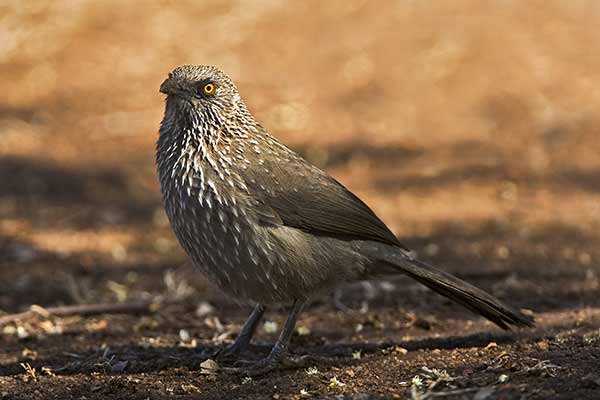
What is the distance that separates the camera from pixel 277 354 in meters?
6.02

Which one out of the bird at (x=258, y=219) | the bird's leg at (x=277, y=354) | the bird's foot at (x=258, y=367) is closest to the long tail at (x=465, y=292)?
the bird at (x=258, y=219)

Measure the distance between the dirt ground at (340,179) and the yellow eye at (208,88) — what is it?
1.73m

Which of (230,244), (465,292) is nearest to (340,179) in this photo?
(465,292)

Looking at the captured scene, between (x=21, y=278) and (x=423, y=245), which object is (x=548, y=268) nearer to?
(x=423, y=245)

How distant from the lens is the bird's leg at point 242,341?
6340 mm

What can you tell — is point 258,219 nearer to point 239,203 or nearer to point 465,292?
point 239,203

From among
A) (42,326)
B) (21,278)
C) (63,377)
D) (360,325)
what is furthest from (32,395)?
(21,278)

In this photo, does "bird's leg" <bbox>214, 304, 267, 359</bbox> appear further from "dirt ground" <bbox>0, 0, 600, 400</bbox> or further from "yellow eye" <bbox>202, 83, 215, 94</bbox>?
"yellow eye" <bbox>202, 83, 215, 94</bbox>

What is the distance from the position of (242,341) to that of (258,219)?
93 cm

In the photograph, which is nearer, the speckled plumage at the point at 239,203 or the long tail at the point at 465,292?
the speckled plumage at the point at 239,203

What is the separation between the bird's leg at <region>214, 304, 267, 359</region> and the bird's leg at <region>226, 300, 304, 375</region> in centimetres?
31

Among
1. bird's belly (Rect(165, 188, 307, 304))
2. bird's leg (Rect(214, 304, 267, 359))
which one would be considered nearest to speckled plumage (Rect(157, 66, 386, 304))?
bird's belly (Rect(165, 188, 307, 304))

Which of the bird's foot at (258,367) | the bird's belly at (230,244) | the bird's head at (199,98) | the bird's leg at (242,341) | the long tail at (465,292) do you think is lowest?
the bird's foot at (258,367)

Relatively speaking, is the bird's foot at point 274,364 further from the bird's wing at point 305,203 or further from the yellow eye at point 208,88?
the yellow eye at point 208,88
